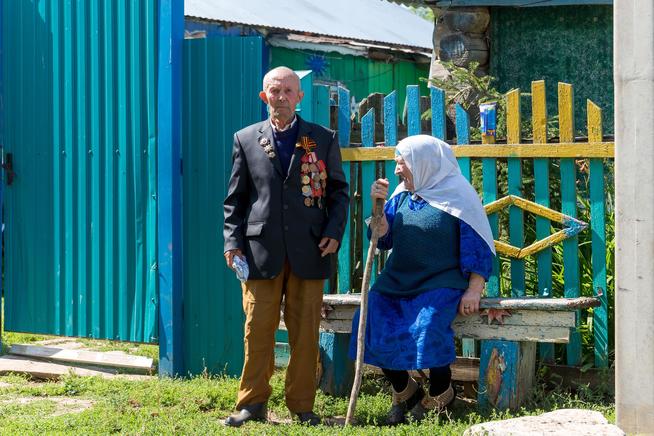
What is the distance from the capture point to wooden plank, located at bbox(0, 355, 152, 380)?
673 centimetres

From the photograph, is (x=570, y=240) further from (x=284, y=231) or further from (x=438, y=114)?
(x=284, y=231)

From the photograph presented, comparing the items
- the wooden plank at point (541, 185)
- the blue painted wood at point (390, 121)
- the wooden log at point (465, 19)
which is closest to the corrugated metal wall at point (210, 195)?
the blue painted wood at point (390, 121)

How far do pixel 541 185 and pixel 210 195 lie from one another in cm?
207

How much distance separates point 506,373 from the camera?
5.53m

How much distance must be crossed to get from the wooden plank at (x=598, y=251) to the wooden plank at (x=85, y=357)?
2.88 meters

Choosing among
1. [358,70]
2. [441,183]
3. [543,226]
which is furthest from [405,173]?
[358,70]

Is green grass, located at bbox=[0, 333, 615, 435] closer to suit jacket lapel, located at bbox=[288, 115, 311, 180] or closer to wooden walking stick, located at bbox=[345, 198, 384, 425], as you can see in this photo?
wooden walking stick, located at bbox=[345, 198, 384, 425]

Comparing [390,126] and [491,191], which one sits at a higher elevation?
[390,126]

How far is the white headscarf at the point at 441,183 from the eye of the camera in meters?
5.45

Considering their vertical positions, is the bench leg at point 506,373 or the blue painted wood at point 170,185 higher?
the blue painted wood at point 170,185

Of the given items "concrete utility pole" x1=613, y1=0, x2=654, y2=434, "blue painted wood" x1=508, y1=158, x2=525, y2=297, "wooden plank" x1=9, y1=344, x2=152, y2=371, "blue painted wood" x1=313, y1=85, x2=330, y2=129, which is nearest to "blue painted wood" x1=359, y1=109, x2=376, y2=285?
"blue painted wood" x1=313, y1=85, x2=330, y2=129

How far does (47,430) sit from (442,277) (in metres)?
2.17

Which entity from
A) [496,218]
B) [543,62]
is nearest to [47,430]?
[496,218]

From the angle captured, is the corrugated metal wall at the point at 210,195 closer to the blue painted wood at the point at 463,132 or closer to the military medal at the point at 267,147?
the military medal at the point at 267,147
